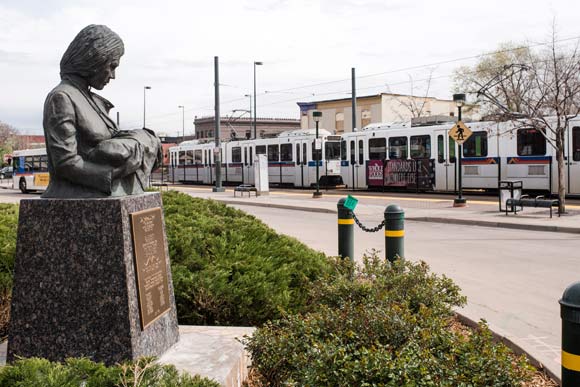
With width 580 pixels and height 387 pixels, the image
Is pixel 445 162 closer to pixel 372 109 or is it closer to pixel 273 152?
pixel 273 152

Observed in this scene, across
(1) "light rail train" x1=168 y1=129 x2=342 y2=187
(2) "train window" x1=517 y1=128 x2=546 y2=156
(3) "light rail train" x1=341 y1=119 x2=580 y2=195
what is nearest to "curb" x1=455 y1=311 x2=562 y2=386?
(3) "light rail train" x1=341 y1=119 x2=580 y2=195

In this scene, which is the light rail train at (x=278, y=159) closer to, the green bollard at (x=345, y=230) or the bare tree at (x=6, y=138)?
the green bollard at (x=345, y=230)

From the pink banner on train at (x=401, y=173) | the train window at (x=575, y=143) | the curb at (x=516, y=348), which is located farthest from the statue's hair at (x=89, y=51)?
the pink banner on train at (x=401, y=173)

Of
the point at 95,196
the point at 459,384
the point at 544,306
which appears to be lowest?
the point at 544,306

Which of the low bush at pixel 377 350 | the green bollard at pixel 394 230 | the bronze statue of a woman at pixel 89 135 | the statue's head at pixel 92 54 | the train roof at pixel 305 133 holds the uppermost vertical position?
the train roof at pixel 305 133

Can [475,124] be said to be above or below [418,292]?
above

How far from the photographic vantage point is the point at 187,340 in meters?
5.25

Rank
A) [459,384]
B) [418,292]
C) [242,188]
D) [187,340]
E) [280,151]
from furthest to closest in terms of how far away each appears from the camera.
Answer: [280,151] < [242,188] < [418,292] < [187,340] < [459,384]

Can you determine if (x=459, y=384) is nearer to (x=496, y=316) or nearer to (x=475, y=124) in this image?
(x=496, y=316)

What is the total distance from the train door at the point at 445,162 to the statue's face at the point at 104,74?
2600 cm

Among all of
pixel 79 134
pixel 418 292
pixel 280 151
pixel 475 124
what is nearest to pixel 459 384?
pixel 418 292

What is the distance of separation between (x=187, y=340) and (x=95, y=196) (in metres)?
1.52

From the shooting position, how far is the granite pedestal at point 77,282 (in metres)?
4.36

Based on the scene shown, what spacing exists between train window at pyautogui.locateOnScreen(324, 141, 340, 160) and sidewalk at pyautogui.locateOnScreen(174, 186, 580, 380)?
8.35m
